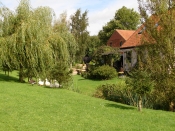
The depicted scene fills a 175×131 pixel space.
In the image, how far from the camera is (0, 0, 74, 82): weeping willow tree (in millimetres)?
16609

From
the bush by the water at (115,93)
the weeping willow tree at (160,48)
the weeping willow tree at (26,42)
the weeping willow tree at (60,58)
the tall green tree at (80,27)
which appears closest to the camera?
the weeping willow tree at (160,48)

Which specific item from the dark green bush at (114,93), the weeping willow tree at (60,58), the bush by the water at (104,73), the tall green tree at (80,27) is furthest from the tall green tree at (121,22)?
the dark green bush at (114,93)

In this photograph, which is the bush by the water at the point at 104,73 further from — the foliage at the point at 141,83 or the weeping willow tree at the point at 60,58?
the foliage at the point at 141,83

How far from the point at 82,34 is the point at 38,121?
3852cm

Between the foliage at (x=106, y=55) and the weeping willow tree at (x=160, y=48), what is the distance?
47.2 feet

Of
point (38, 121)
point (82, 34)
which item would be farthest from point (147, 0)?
point (82, 34)

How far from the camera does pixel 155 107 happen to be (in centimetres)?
1244

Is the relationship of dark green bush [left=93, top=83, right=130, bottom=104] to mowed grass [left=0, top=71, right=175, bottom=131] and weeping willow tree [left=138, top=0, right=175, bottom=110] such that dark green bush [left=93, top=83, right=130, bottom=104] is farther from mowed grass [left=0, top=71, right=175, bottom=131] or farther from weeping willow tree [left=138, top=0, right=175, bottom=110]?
mowed grass [left=0, top=71, right=175, bottom=131]

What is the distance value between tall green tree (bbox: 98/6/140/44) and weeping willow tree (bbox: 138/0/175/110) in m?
40.8

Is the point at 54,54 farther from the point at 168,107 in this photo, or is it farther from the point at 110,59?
the point at 110,59

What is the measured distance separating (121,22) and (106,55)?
93.7 feet

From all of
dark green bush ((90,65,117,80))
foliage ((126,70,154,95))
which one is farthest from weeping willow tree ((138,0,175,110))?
dark green bush ((90,65,117,80))

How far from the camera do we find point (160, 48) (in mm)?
12594

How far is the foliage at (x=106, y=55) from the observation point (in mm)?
27656
